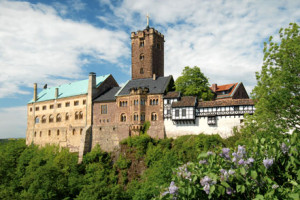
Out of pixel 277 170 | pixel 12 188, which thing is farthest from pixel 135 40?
pixel 277 170

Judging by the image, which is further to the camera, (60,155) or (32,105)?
(32,105)

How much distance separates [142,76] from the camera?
54.8 meters

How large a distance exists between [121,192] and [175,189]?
3048 centimetres

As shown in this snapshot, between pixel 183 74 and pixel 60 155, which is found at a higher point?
pixel 183 74

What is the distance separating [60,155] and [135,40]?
27559 millimetres

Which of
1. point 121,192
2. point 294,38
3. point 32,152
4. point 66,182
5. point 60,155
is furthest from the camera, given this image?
point 32,152

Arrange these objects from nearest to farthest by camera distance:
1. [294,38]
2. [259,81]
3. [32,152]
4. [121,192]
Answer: [294,38] → [259,81] → [121,192] → [32,152]

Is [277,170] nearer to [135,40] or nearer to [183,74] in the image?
[183,74]

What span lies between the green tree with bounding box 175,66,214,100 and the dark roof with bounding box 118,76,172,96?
2375 millimetres

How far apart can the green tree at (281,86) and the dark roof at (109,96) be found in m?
32.5

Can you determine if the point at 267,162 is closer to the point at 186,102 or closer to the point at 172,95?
the point at 186,102

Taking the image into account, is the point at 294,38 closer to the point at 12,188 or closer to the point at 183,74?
the point at 183,74

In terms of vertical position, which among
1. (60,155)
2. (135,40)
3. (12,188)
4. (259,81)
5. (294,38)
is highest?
(135,40)

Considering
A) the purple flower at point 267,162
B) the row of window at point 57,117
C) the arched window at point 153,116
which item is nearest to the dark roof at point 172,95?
the arched window at point 153,116
